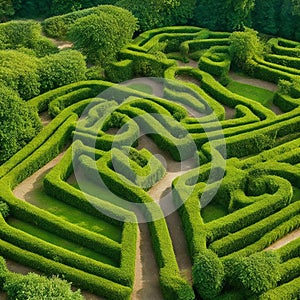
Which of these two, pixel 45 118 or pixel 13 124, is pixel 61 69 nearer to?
pixel 45 118

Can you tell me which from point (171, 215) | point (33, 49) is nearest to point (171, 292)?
point (171, 215)

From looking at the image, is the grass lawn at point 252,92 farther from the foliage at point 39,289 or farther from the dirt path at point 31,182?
the foliage at point 39,289

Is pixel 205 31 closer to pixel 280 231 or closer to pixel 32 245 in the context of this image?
pixel 280 231

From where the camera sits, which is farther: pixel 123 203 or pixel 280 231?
pixel 123 203

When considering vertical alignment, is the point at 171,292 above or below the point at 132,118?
below

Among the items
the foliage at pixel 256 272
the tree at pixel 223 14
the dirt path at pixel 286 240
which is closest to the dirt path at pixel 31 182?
the foliage at pixel 256 272
